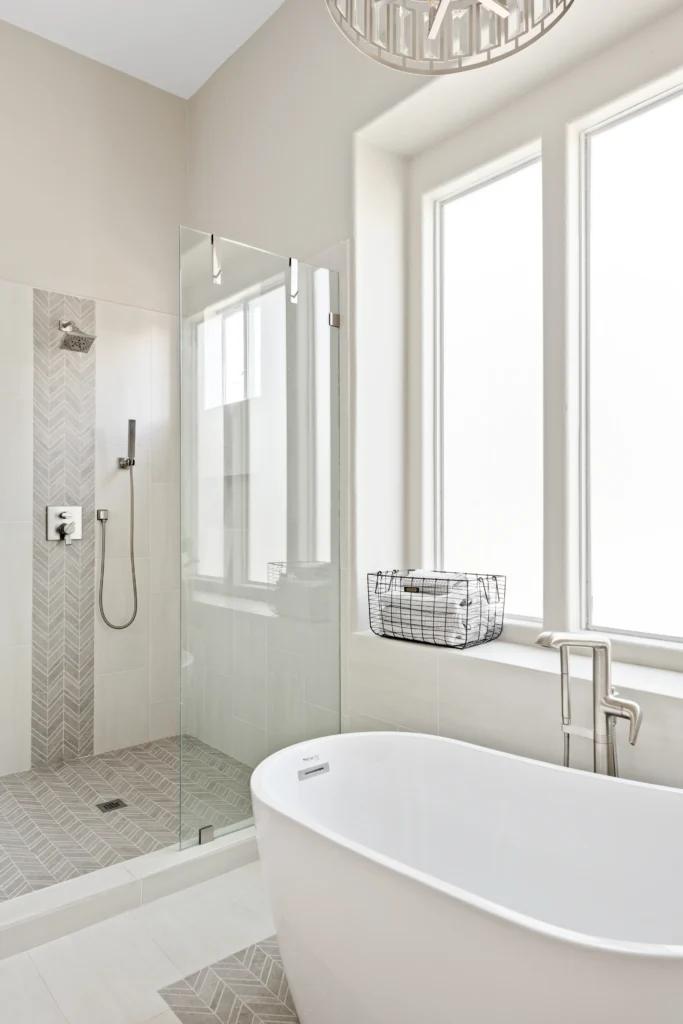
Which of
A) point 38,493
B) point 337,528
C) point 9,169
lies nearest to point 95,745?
point 38,493

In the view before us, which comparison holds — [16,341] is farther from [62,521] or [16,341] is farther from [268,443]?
[268,443]

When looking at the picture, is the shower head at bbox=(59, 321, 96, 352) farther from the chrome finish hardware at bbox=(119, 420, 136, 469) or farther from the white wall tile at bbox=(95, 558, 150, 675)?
the white wall tile at bbox=(95, 558, 150, 675)

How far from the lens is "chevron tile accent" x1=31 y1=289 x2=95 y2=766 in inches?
119

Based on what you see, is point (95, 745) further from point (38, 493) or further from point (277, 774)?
point (277, 774)

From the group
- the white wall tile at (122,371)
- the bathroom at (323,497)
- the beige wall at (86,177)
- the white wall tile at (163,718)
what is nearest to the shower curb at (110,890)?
the bathroom at (323,497)

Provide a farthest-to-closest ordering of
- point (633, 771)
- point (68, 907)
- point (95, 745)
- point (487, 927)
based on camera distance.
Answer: point (95, 745) < point (68, 907) < point (633, 771) < point (487, 927)

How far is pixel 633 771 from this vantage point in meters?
1.80

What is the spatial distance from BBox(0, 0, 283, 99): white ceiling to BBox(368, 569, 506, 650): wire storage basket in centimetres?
247

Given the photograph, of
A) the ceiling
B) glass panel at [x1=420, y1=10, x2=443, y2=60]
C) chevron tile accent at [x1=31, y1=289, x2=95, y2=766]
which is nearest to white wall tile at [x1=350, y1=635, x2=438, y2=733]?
chevron tile accent at [x1=31, y1=289, x2=95, y2=766]

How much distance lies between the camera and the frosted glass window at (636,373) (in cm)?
204

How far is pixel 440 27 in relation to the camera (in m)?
1.14

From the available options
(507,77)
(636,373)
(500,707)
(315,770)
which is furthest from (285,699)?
(507,77)

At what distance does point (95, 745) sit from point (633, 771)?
237 cm

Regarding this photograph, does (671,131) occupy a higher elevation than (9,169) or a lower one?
lower
